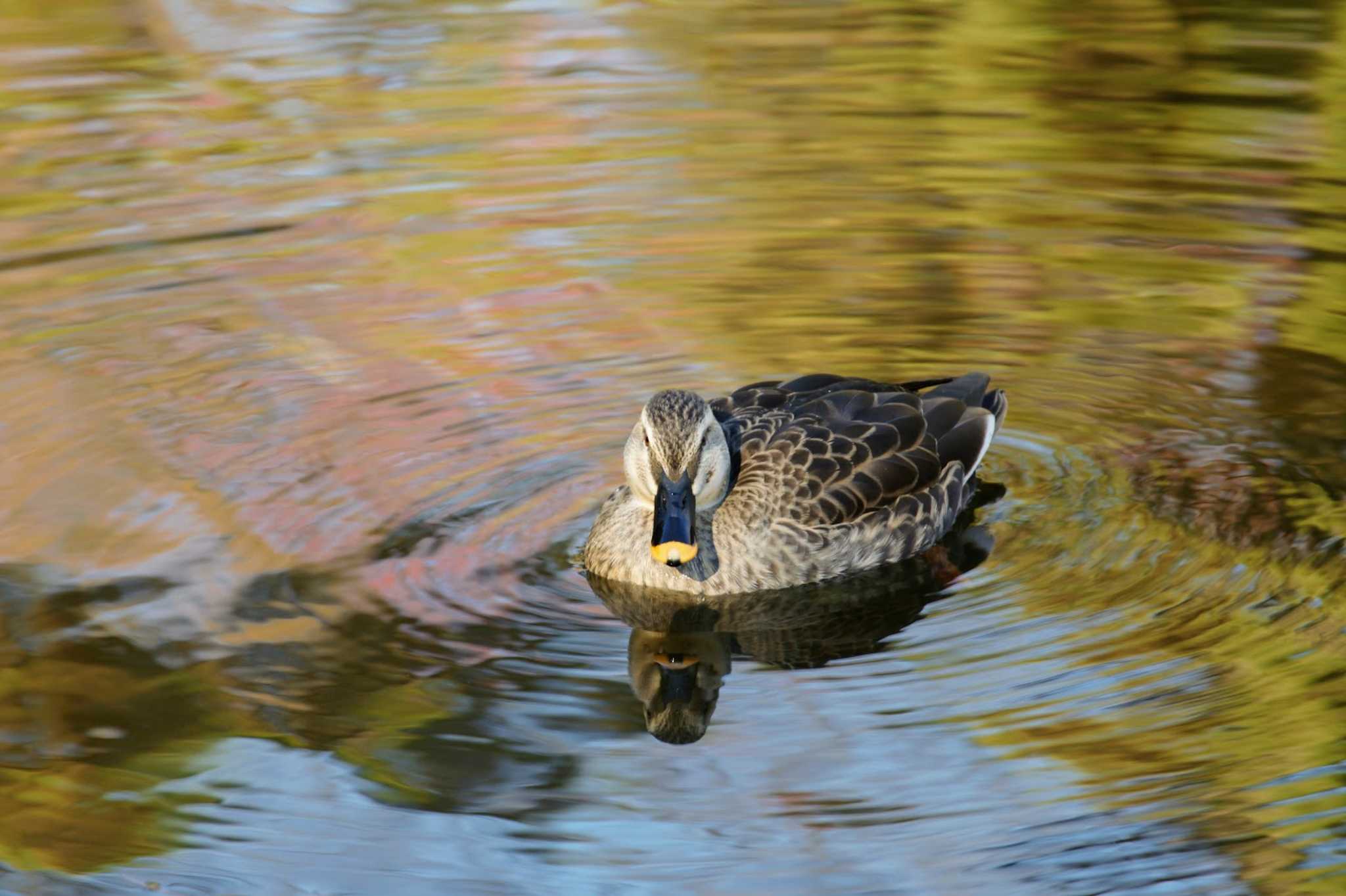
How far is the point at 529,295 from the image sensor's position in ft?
37.4

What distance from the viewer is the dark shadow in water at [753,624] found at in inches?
292

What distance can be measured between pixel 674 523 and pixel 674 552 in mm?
160

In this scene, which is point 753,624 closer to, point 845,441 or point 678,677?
point 678,677

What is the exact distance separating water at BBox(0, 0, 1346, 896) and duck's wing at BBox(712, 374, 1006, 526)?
0.40 meters

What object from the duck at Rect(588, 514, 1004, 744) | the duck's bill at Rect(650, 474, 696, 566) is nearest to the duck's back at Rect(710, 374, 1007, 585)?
the duck at Rect(588, 514, 1004, 744)

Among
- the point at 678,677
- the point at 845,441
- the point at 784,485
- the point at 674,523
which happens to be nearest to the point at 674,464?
the point at 674,523

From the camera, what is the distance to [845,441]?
866 cm

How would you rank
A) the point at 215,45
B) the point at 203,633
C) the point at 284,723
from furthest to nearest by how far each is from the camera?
the point at 215,45, the point at 203,633, the point at 284,723

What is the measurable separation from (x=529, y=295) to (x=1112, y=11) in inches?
310

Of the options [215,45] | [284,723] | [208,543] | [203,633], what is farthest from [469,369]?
[215,45]

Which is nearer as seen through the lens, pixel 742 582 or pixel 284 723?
pixel 284 723

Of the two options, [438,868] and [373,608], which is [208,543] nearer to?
[373,608]

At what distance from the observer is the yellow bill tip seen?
7.70 m

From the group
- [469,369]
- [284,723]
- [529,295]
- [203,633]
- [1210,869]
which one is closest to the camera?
[1210,869]
